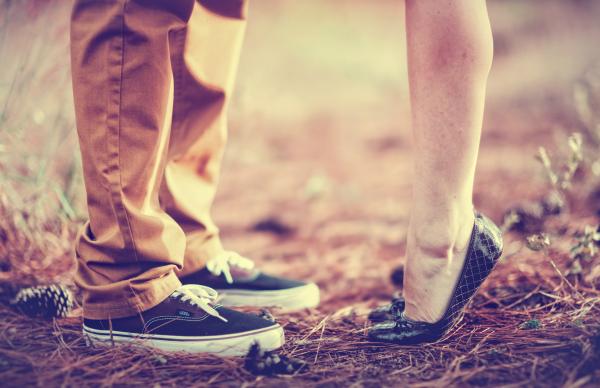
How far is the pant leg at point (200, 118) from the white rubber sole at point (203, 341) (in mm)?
334

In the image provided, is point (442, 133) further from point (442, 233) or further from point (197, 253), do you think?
point (197, 253)

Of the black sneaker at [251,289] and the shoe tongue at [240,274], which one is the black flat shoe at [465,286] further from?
the shoe tongue at [240,274]

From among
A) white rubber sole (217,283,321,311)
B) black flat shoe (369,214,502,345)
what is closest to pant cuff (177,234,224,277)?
white rubber sole (217,283,321,311)

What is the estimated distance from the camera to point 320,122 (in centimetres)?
465

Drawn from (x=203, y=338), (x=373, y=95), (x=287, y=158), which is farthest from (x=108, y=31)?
(x=373, y=95)

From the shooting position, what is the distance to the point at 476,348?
51.1 inches

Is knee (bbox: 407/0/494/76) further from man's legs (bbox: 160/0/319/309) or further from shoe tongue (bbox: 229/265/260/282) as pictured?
shoe tongue (bbox: 229/265/260/282)

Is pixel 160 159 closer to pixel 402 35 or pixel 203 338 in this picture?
pixel 203 338

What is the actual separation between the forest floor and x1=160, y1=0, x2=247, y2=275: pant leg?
358 millimetres

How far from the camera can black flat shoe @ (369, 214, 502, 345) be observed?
1336 millimetres

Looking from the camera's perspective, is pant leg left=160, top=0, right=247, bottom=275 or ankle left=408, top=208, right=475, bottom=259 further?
pant leg left=160, top=0, right=247, bottom=275

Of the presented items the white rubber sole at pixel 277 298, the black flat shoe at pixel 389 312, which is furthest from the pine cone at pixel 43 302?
the black flat shoe at pixel 389 312

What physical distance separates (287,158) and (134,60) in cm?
260

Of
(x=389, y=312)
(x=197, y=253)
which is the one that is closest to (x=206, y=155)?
(x=197, y=253)
